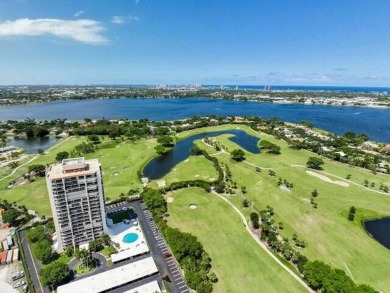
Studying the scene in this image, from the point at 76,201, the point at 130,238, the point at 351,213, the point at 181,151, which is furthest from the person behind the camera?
the point at 181,151

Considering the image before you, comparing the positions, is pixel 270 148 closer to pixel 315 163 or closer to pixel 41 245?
pixel 315 163

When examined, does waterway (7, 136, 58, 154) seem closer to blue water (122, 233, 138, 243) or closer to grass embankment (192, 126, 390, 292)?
blue water (122, 233, 138, 243)

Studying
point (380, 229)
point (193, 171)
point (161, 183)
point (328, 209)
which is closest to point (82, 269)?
point (161, 183)

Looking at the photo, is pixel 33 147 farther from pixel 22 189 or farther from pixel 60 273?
pixel 60 273

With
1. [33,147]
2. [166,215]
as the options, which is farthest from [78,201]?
[33,147]

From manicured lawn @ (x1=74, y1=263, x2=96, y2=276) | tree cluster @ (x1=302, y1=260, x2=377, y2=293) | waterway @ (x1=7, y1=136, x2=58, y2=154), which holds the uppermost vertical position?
tree cluster @ (x1=302, y1=260, x2=377, y2=293)

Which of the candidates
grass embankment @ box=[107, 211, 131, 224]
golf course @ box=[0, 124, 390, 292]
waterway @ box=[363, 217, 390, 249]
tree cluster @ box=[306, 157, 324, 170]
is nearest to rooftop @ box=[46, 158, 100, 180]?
grass embankment @ box=[107, 211, 131, 224]
